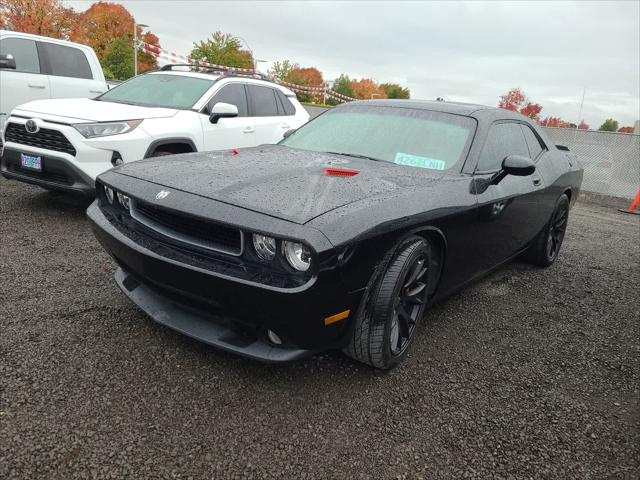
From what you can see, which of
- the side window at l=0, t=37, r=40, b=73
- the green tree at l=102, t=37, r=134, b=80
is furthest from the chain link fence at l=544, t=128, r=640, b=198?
the green tree at l=102, t=37, r=134, b=80

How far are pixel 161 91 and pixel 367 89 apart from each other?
74.7 meters

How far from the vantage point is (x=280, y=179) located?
7.89 ft

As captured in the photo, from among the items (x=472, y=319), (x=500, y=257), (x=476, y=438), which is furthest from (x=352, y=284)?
(x=500, y=257)

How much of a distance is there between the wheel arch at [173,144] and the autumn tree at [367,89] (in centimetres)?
7110

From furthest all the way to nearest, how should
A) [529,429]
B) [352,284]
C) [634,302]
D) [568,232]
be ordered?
[568,232] < [634,302] < [529,429] < [352,284]

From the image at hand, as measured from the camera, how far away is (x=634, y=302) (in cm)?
405

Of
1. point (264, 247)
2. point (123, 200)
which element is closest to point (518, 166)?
point (264, 247)

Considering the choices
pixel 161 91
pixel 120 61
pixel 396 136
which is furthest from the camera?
pixel 120 61

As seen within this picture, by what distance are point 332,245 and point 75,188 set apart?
3293mm

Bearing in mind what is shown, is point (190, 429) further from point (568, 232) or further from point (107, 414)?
point (568, 232)

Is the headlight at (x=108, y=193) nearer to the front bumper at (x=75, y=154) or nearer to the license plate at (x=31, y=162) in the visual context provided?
the front bumper at (x=75, y=154)

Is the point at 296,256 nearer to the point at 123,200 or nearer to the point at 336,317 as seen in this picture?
the point at 336,317

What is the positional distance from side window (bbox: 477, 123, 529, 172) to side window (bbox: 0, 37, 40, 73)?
6.31m

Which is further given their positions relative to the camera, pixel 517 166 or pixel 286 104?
pixel 286 104
